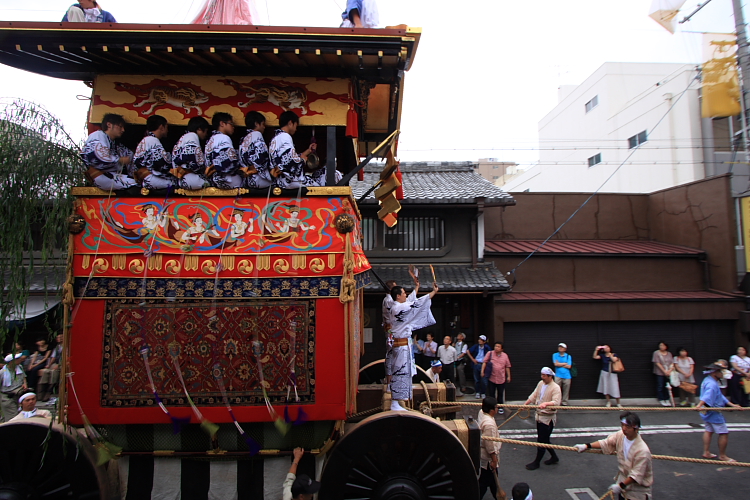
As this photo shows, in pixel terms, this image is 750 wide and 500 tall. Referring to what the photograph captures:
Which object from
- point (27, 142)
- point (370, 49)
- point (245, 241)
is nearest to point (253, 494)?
point (245, 241)

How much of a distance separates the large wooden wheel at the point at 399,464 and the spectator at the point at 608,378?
8510mm

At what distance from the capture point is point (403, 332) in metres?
4.43

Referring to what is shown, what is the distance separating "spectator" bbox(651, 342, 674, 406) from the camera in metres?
10.4

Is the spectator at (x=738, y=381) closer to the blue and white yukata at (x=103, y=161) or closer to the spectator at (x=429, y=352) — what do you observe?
the spectator at (x=429, y=352)

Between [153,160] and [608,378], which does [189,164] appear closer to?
[153,160]

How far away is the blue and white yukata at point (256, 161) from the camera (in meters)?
3.77

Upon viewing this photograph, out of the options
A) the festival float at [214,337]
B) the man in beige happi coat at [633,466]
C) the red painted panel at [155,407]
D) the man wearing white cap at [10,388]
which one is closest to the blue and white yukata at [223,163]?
the festival float at [214,337]

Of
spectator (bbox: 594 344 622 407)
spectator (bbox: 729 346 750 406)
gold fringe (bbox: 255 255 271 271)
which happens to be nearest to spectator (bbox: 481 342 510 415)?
spectator (bbox: 594 344 622 407)

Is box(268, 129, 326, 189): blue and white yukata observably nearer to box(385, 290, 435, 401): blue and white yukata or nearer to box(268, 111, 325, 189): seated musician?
box(268, 111, 325, 189): seated musician

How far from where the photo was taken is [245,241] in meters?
3.61

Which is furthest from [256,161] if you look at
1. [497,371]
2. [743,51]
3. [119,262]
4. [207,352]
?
[743,51]

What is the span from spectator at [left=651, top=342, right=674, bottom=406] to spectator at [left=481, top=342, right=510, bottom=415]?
4.16 meters

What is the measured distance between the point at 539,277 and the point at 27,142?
1144 centimetres

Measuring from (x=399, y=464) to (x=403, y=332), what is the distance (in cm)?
130
